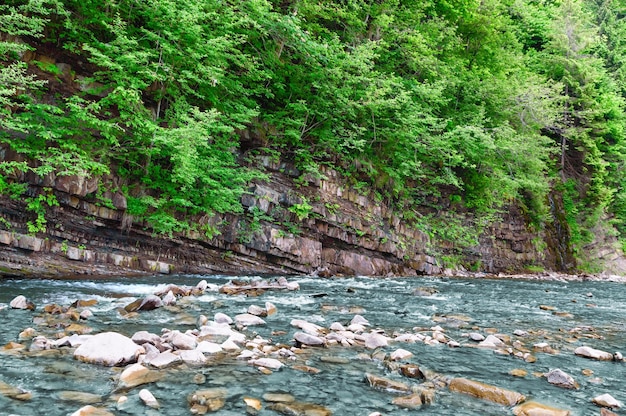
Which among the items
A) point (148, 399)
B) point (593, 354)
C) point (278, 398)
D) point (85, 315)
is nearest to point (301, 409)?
point (278, 398)

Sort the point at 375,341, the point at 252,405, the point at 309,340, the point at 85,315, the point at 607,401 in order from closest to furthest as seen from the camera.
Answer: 1. the point at 252,405
2. the point at 607,401
3. the point at 309,340
4. the point at 375,341
5. the point at 85,315

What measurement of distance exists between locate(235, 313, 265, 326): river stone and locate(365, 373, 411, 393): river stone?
8.44 feet

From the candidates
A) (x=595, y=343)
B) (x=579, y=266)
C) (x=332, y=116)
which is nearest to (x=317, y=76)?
(x=332, y=116)

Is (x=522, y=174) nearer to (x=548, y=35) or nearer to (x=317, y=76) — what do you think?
(x=317, y=76)

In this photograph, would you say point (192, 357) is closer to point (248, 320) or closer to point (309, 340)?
point (309, 340)

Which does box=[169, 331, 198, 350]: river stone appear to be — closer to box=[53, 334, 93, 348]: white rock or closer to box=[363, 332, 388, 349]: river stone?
box=[53, 334, 93, 348]: white rock

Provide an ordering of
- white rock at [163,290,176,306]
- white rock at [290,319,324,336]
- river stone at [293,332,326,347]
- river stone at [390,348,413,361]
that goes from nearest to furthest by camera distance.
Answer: river stone at [390,348,413,361] → river stone at [293,332,326,347] → white rock at [290,319,324,336] → white rock at [163,290,176,306]

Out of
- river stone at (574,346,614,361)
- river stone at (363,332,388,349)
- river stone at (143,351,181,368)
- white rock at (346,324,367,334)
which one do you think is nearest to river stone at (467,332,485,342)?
river stone at (574,346,614,361)

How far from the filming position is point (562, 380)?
430 cm

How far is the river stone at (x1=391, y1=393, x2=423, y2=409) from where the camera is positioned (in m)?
3.60

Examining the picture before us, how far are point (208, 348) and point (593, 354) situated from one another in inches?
190

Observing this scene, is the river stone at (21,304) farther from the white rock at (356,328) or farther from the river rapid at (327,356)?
the white rock at (356,328)

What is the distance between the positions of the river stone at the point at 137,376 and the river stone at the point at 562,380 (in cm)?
392

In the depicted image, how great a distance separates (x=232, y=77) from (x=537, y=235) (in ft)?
70.6
